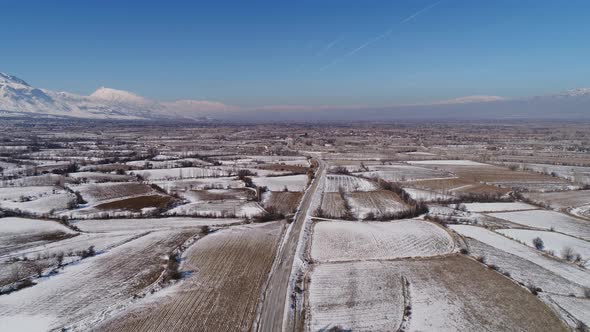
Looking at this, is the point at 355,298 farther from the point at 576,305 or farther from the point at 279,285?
the point at 576,305

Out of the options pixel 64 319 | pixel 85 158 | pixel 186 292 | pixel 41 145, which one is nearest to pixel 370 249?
pixel 186 292

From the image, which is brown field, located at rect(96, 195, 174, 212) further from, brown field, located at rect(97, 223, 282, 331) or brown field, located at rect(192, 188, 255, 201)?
brown field, located at rect(97, 223, 282, 331)

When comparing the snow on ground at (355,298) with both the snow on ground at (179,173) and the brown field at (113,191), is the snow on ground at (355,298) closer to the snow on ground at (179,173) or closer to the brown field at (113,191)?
the brown field at (113,191)

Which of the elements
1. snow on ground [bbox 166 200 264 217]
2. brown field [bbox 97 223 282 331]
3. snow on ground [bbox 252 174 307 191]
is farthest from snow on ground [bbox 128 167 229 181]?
brown field [bbox 97 223 282 331]

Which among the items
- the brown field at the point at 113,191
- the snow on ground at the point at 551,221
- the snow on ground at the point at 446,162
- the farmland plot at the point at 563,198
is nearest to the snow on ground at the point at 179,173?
the brown field at the point at 113,191

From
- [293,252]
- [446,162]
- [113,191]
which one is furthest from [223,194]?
[446,162]
